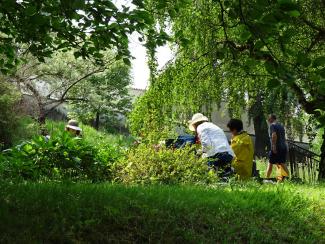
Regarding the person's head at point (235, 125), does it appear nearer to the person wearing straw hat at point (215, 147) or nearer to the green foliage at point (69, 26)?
the person wearing straw hat at point (215, 147)

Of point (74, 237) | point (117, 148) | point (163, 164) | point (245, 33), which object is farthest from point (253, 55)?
point (117, 148)

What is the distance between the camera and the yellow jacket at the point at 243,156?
845 centimetres

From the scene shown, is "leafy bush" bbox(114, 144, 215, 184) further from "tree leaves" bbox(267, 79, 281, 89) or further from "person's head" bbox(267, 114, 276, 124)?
"person's head" bbox(267, 114, 276, 124)

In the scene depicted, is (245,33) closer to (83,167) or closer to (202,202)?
(202,202)

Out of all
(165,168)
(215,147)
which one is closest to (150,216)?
(165,168)

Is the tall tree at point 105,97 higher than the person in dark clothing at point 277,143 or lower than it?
higher

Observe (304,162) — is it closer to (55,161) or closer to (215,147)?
(215,147)

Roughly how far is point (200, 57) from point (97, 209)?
6.14m

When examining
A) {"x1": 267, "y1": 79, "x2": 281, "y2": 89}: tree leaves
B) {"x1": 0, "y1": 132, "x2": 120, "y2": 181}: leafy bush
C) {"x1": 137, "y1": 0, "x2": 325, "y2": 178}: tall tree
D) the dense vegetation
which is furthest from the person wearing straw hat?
{"x1": 267, "y1": 79, "x2": 281, "y2": 89}: tree leaves

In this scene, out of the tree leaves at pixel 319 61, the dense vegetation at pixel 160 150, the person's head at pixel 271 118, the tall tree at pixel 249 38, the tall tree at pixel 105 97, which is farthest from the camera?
the tall tree at pixel 105 97

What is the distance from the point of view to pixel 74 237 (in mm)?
3994

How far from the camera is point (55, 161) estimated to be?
7.24 metres

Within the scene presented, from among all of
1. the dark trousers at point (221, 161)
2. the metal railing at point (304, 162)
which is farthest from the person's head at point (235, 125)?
the metal railing at point (304, 162)

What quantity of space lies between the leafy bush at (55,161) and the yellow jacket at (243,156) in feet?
7.14
